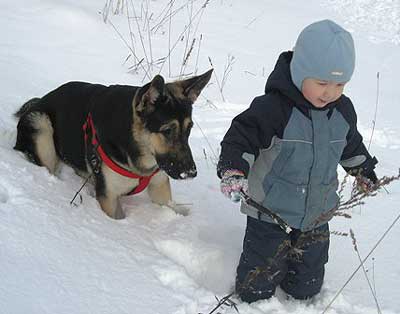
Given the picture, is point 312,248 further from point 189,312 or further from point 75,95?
point 75,95

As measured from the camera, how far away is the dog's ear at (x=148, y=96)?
275cm

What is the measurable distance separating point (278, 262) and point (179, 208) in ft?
2.72

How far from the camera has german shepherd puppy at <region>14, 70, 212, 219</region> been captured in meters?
2.91

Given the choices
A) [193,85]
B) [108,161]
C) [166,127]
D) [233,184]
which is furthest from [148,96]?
[233,184]

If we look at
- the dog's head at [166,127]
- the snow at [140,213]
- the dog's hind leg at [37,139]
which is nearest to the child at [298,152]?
the snow at [140,213]

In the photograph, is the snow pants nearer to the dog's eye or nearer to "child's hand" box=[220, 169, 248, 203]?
"child's hand" box=[220, 169, 248, 203]

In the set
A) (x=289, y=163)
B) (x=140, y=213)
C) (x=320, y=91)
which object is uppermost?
(x=320, y=91)

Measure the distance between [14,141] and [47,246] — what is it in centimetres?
144

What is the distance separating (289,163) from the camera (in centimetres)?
262

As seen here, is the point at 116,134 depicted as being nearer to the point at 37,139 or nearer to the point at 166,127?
the point at 166,127

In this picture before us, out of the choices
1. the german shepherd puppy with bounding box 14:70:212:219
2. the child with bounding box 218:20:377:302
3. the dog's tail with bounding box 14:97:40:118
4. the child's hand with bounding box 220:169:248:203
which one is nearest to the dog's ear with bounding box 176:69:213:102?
the german shepherd puppy with bounding box 14:70:212:219

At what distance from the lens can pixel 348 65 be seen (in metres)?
2.39

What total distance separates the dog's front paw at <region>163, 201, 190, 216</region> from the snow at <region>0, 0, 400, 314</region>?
0.06 m

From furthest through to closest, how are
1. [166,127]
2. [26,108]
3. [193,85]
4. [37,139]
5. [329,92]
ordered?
[26,108], [37,139], [193,85], [166,127], [329,92]
